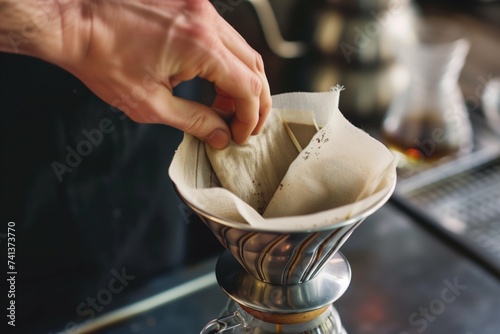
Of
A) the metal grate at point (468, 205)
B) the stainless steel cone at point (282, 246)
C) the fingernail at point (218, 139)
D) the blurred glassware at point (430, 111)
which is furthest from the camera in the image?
the blurred glassware at point (430, 111)

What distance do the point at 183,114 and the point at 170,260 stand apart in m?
0.70

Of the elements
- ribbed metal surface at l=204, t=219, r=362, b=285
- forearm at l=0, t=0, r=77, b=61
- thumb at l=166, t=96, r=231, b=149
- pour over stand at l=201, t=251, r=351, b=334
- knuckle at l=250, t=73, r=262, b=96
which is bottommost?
pour over stand at l=201, t=251, r=351, b=334

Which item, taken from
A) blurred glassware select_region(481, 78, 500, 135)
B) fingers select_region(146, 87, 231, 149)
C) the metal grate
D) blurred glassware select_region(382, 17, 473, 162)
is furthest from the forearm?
blurred glassware select_region(481, 78, 500, 135)

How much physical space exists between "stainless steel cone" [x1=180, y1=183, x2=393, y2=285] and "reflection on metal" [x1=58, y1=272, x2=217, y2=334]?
399mm

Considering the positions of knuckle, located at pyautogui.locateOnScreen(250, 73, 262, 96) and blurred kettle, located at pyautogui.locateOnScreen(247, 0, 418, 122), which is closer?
knuckle, located at pyautogui.locateOnScreen(250, 73, 262, 96)

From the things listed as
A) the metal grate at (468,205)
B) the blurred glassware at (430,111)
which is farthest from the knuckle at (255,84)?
the blurred glassware at (430,111)

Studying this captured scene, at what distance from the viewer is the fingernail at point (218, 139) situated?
1.80ft

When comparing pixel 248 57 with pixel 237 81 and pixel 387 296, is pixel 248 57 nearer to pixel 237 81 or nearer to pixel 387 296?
pixel 237 81

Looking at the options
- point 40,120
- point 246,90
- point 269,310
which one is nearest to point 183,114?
point 246,90

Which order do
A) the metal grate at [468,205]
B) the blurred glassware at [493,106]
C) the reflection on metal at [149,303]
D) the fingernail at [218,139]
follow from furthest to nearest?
the blurred glassware at [493,106] < the metal grate at [468,205] < the reflection on metal at [149,303] < the fingernail at [218,139]

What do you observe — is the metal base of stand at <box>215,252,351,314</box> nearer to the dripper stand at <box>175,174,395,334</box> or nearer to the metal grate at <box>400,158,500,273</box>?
the dripper stand at <box>175,174,395,334</box>

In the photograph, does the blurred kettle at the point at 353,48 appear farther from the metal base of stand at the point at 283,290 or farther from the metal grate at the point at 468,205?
the metal base of stand at the point at 283,290

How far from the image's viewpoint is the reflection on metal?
0.83 meters

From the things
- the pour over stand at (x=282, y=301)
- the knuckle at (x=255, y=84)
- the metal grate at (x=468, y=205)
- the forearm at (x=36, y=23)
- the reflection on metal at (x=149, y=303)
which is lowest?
the metal grate at (x=468, y=205)
